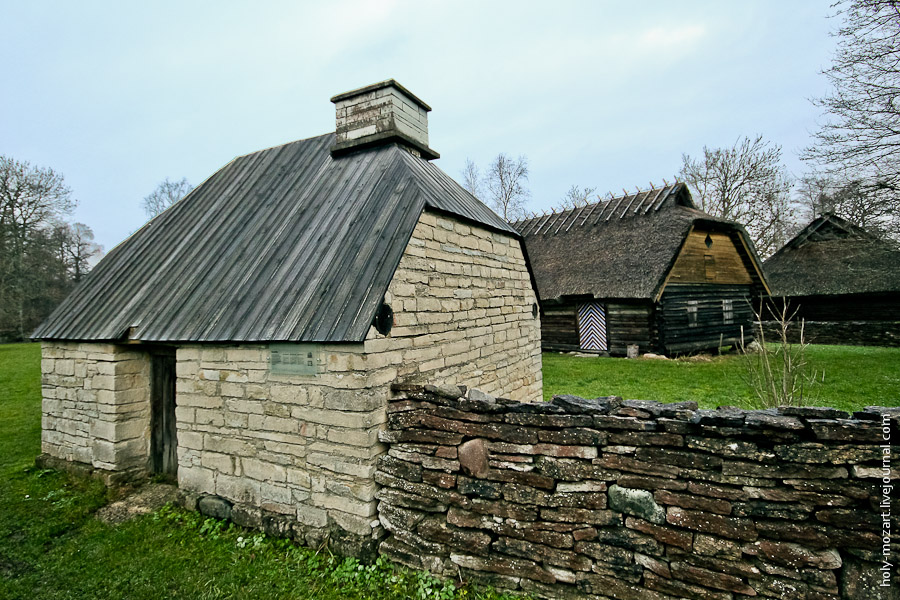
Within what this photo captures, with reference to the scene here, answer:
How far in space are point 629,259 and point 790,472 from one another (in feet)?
47.4

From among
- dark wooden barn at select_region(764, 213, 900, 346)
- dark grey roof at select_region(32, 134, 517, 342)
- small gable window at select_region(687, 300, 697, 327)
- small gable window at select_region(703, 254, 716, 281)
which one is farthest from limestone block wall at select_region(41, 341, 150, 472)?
dark wooden barn at select_region(764, 213, 900, 346)

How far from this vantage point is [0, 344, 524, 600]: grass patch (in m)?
3.82

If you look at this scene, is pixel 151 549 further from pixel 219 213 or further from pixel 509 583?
pixel 219 213

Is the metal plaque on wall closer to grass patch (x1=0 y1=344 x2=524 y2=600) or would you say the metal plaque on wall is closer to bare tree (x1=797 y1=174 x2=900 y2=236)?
grass patch (x1=0 y1=344 x2=524 y2=600)

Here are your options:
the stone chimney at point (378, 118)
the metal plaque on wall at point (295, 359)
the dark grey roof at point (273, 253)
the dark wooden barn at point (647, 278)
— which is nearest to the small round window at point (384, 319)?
the dark grey roof at point (273, 253)

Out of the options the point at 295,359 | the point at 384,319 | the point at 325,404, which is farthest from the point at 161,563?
the point at 384,319

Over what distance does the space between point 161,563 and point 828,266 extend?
27.8 metres

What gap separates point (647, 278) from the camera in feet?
49.6

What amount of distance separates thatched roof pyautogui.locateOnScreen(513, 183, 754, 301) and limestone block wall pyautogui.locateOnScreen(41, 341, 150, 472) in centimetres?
1151

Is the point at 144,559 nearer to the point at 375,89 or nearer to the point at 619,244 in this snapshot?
the point at 375,89

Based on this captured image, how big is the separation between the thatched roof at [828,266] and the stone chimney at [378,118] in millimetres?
20030

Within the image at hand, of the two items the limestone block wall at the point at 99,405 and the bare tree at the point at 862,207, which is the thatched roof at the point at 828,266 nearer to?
the bare tree at the point at 862,207

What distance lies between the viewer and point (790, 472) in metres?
2.88

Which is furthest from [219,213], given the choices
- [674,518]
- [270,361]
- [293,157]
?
[674,518]
